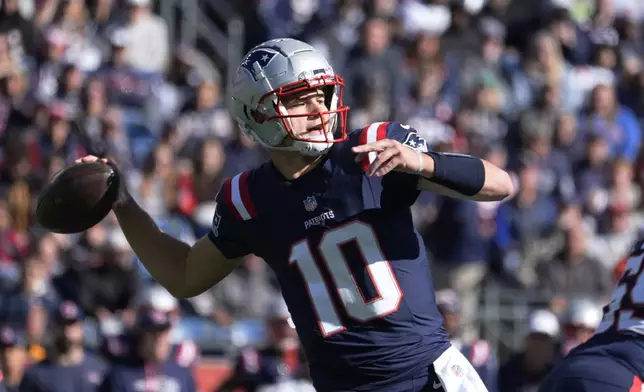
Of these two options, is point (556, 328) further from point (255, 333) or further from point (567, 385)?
point (567, 385)

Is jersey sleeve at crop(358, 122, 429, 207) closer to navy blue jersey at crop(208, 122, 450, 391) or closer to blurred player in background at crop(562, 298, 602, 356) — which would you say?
navy blue jersey at crop(208, 122, 450, 391)

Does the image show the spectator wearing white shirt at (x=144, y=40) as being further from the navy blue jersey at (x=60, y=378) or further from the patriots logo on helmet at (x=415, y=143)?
the patriots logo on helmet at (x=415, y=143)

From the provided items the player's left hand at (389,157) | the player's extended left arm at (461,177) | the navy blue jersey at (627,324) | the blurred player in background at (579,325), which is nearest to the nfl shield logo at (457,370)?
the navy blue jersey at (627,324)

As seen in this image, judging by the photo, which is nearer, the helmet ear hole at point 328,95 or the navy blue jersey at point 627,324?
the navy blue jersey at point 627,324

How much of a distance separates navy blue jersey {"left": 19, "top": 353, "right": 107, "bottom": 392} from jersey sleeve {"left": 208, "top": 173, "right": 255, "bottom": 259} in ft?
11.2

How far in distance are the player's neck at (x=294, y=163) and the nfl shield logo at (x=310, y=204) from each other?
12 centimetres

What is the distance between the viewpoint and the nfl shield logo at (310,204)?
3.98m

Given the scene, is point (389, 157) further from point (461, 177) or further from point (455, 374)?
point (455, 374)

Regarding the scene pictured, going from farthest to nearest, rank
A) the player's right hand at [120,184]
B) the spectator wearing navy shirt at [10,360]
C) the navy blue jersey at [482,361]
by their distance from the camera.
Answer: the spectator wearing navy shirt at [10,360] → the navy blue jersey at [482,361] → the player's right hand at [120,184]

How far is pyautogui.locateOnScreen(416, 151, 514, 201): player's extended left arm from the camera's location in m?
3.83

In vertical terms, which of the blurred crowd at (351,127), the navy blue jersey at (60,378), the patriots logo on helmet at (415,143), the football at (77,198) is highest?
the patriots logo on helmet at (415,143)

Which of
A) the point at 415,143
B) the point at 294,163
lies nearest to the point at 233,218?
the point at 294,163

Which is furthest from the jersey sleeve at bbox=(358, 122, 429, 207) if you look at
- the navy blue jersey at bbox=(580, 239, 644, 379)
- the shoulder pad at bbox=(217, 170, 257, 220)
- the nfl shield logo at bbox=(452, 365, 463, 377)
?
the navy blue jersey at bbox=(580, 239, 644, 379)

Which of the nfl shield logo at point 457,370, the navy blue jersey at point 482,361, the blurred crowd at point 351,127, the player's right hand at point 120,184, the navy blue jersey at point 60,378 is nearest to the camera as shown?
the nfl shield logo at point 457,370
